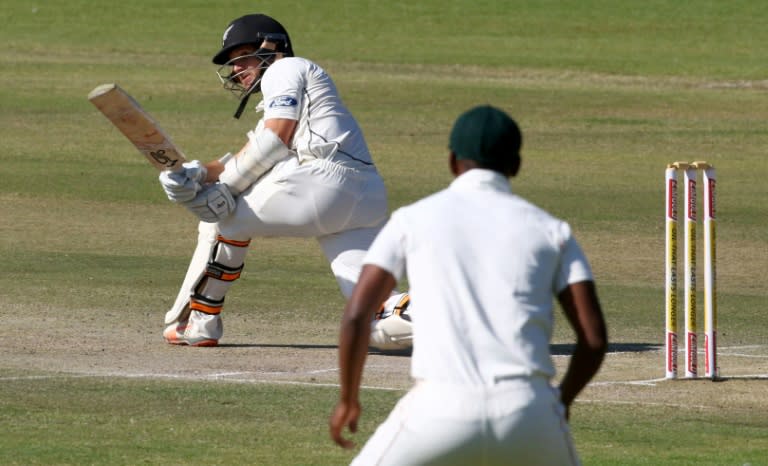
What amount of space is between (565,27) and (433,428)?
44875 millimetres

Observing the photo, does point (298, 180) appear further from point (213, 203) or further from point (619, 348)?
point (619, 348)

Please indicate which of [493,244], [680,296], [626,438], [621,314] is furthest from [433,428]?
[680,296]

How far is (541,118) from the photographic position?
29.9 metres

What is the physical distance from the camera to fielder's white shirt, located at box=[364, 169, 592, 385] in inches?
181

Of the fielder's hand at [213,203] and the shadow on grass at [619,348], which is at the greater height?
the fielder's hand at [213,203]

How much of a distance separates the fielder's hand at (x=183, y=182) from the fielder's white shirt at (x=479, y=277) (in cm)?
533

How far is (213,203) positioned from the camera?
32.8 feet

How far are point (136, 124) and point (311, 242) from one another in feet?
23.9

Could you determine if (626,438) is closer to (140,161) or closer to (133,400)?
(133,400)

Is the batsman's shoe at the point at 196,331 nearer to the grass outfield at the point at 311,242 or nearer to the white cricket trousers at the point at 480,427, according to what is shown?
the grass outfield at the point at 311,242

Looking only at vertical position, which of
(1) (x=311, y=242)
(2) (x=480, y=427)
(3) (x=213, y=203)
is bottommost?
(1) (x=311, y=242)

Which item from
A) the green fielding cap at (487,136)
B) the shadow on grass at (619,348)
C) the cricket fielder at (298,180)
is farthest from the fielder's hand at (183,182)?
the green fielding cap at (487,136)

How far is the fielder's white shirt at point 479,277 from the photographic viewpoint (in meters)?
4.59

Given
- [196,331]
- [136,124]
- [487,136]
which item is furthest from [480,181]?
[196,331]
